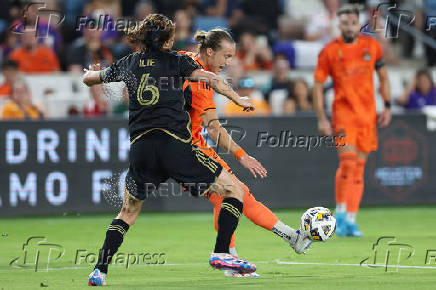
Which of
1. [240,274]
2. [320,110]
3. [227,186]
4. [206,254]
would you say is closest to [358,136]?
[320,110]

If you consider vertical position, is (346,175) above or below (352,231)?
above

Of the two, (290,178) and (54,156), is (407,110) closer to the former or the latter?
(290,178)

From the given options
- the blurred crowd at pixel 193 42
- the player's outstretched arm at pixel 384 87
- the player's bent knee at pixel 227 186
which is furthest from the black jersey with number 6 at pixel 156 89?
the blurred crowd at pixel 193 42

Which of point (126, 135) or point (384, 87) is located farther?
point (126, 135)

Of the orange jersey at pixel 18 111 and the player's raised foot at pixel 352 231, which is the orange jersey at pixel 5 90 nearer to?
the orange jersey at pixel 18 111

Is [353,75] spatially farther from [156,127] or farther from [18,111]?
[18,111]

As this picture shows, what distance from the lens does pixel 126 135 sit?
14.8 m

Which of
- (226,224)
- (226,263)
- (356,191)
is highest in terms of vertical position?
(226,224)

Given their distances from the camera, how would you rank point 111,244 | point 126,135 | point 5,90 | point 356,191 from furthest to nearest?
1. point 5,90
2. point 126,135
3. point 356,191
4. point 111,244

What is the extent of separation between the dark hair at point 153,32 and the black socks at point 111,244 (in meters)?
1.41

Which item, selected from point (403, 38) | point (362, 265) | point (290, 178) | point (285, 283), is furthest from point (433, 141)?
point (285, 283)

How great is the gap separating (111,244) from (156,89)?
4.11ft

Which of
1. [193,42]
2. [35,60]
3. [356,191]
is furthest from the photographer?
[35,60]

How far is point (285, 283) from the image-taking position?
7.84 metres
